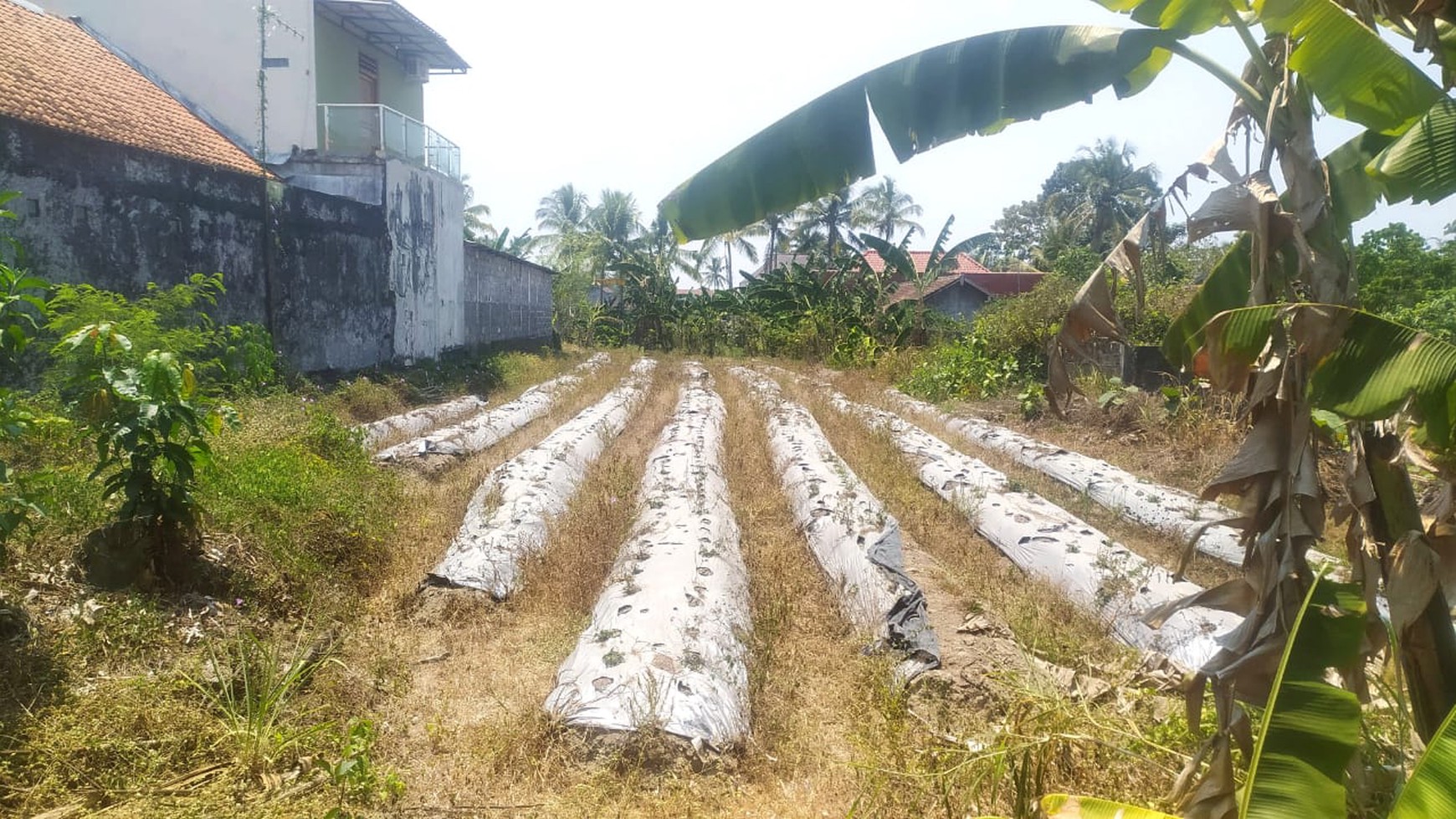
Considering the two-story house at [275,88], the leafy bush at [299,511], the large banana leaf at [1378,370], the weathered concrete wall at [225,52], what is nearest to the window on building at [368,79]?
the two-story house at [275,88]

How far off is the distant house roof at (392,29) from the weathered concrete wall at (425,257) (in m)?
2.71

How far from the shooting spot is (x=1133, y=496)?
6.43 meters

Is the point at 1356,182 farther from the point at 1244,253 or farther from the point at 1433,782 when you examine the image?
the point at 1433,782

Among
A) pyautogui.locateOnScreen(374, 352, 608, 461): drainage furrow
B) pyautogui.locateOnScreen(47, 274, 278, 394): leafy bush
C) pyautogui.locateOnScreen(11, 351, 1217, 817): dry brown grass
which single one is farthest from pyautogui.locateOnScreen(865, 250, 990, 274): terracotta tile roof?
pyautogui.locateOnScreen(11, 351, 1217, 817): dry brown grass

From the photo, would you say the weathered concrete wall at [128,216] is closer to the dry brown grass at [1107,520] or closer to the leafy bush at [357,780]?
the leafy bush at [357,780]

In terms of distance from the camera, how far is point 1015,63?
3291 millimetres

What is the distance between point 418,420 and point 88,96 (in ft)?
17.0

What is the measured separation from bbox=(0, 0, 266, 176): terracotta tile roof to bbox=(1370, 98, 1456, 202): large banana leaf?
9551 mm

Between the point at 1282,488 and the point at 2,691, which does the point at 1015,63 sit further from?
the point at 2,691

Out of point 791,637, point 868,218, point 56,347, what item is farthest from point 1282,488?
point 868,218

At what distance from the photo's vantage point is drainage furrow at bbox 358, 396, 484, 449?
8602 millimetres

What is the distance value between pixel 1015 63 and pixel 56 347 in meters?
4.14

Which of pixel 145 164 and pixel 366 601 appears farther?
pixel 145 164

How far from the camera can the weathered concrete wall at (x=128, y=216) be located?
755cm
